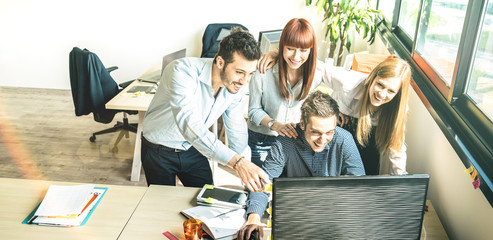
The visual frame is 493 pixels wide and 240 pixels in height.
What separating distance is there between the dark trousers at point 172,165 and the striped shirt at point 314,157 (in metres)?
0.49

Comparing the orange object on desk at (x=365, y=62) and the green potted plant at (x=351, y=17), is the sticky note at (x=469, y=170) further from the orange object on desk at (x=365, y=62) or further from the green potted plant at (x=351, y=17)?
the green potted plant at (x=351, y=17)

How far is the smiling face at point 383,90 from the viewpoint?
6.76ft

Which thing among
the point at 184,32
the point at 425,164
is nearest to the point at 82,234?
the point at 425,164

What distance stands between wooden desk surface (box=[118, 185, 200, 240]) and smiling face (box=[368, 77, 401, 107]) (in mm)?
997

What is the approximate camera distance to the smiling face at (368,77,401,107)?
206 cm

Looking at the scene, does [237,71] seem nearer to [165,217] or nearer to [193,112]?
[193,112]

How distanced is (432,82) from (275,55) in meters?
0.95

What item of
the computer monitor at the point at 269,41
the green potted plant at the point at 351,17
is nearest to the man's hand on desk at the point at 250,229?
the computer monitor at the point at 269,41

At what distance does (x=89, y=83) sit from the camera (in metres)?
3.65

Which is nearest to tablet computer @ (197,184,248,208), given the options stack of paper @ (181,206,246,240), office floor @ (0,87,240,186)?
stack of paper @ (181,206,246,240)

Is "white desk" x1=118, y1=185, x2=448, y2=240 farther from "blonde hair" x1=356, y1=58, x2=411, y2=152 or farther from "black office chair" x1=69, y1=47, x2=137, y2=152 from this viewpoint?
"black office chair" x1=69, y1=47, x2=137, y2=152

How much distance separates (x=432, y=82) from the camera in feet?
8.30

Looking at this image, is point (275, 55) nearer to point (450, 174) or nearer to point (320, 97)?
point (320, 97)

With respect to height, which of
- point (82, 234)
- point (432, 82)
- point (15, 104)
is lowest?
point (15, 104)
